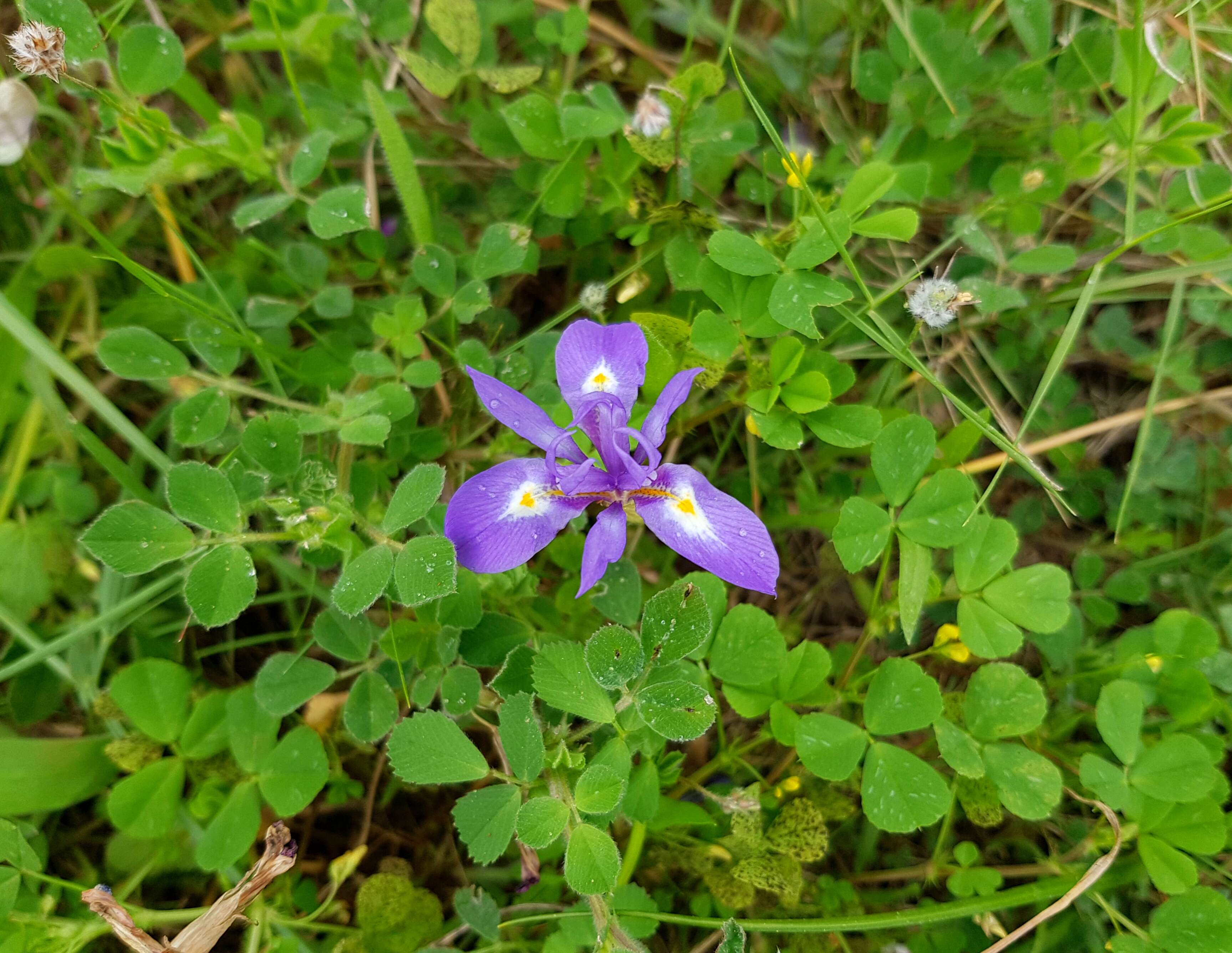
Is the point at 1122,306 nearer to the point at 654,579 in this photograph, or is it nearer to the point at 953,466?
the point at 953,466

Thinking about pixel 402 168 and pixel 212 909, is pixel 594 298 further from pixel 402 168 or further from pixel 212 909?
pixel 212 909

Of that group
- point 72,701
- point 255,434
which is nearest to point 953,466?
point 255,434

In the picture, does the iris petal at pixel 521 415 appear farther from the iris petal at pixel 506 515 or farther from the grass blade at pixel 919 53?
the grass blade at pixel 919 53

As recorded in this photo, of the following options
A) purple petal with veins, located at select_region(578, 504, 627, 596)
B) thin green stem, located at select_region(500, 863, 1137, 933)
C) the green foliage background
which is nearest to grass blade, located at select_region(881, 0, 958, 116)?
the green foliage background

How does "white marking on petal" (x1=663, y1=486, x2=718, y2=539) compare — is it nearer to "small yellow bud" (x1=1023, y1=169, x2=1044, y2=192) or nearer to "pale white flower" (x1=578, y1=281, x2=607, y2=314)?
"pale white flower" (x1=578, y1=281, x2=607, y2=314)

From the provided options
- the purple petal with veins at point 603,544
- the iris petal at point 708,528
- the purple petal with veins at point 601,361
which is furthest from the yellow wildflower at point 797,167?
the purple petal with veins at point 603,544

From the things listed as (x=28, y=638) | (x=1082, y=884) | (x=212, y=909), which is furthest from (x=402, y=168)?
(x=1082, y=884)
